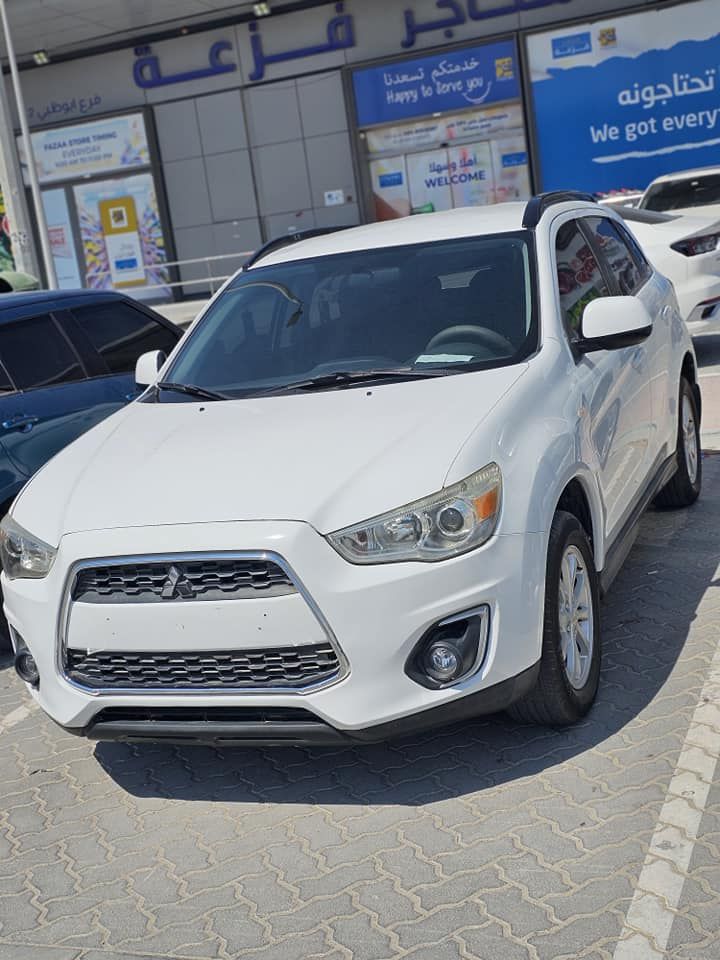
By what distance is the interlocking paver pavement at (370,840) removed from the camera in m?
3.16

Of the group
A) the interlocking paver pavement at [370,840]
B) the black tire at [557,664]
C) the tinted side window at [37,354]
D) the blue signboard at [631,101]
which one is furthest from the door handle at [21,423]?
the blue signboard at [631,101]

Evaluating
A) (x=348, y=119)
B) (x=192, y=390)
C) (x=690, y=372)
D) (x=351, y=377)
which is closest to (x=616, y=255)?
(x=690, y=372)

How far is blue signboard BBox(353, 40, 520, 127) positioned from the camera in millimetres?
23375

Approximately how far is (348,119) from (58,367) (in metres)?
19.3

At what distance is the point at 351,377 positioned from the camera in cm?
462

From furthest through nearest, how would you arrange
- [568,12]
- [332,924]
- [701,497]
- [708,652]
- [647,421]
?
[568,12] → [701,497] → [647,421] → [708,652] → [332,924]

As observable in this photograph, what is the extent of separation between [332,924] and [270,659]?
30.0 inches

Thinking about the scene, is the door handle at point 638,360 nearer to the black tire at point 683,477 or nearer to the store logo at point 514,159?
the black tire at point 683,477

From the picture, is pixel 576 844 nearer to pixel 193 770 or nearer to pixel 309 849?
pixel 309 849

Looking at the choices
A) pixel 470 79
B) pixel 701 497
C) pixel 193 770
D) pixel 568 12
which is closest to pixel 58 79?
pixel 470 79

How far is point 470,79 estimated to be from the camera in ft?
77.4

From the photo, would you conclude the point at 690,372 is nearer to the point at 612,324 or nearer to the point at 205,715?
the point at 612,324

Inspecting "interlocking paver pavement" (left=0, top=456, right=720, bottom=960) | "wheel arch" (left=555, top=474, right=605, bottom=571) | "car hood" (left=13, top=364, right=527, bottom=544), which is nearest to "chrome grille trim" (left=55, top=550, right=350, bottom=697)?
"car hood" (left=13, top=364, right=527, bottom=544)

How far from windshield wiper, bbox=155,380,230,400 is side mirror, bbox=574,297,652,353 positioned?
54.6 inches
